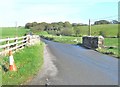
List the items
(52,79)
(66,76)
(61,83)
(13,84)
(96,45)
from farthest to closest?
(96,45)
(66,76)
(52,79)
(61,83)
(13,84)

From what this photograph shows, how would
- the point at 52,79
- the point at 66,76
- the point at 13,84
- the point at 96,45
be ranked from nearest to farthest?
the point at 13,84 < the point at 52,79 < the point at 66,76 < the point at 96,45

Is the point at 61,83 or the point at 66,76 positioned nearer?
the point at 61,83

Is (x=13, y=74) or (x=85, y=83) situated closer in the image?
(x=85, y=83)

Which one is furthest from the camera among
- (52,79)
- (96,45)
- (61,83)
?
(96,45)

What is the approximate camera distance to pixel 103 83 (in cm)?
1159

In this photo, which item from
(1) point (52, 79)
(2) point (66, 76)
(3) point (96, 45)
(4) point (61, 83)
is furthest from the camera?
(3) point (96, 45)

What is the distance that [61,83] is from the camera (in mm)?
11398

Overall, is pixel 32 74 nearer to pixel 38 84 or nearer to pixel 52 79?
pixel 52 79

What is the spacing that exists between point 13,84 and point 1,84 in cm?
43

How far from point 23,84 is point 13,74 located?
1.73 meters

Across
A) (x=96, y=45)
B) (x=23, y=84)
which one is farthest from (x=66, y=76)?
(x=96, y=45)

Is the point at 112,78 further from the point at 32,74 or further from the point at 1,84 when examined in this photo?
the point at 1,84

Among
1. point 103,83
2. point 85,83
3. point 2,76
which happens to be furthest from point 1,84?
point 103,83

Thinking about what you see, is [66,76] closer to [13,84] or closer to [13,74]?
[13,74]
